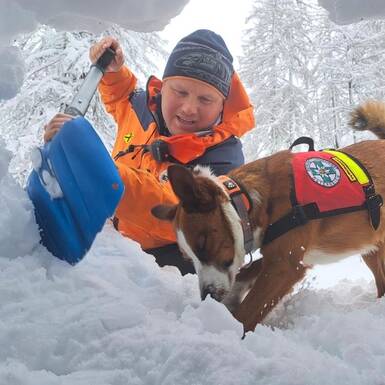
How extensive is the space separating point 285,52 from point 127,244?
63.1 ft

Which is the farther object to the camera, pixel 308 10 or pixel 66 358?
pixel 308 10

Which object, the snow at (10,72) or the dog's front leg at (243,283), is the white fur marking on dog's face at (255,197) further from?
the snow at (10,72)

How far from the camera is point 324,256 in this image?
9.52 feet

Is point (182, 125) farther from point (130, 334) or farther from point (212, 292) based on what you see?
point (130, 334)

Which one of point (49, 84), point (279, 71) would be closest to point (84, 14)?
point (49, 84)

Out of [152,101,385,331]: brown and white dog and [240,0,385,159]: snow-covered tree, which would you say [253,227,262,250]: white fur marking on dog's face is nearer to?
[152,101,385,331]: brown and white dog

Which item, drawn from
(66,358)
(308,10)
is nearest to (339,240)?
(66,358)

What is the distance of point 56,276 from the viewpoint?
184 centimetres

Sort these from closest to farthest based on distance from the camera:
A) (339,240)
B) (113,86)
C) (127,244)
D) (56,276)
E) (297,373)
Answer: (297,373) → (56,276) → (127,244) → (339,240) → (113,86)

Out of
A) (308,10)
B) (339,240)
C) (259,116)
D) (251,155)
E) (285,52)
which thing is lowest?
(251,155)

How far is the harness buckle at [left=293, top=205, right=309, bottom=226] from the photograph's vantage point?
2527 mm

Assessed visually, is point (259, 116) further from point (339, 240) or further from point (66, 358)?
point (66, 358)

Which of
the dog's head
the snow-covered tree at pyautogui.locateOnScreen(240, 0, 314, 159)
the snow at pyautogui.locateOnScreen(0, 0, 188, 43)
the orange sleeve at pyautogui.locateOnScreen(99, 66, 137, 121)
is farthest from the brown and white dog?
the snow-covered tree at pyautogui.locateOnScreen(240, 0, 314, 159)

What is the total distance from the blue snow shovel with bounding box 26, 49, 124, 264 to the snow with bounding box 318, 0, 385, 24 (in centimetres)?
199
